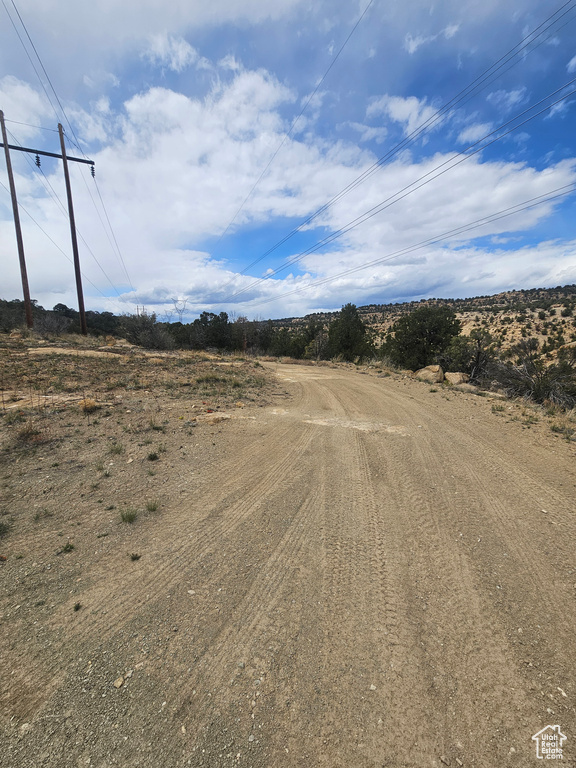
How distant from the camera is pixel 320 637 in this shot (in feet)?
8.54

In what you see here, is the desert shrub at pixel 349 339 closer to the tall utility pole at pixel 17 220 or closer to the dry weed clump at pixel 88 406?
the dry weed clump at pixel 88 406

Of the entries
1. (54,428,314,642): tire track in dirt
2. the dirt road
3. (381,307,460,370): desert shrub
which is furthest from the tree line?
(54,428,314,642): tire track in dirt

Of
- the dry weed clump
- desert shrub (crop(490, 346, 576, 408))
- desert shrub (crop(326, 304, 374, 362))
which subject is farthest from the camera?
desert shrub (crop(326, 304, 374, 362))

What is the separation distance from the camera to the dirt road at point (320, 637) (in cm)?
194

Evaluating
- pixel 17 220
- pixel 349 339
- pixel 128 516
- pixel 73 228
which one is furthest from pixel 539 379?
pixel 17 220

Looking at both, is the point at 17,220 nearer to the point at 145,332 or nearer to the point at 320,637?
the point at 145,332

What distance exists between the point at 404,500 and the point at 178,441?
177 inches

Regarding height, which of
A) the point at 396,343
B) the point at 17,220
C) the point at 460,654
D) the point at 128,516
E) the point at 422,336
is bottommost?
the point at 460,654

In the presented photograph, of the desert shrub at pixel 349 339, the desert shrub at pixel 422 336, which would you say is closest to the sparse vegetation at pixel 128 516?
→ the desert shrub at pixel 422 336

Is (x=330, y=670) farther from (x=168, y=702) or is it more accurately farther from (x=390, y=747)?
(x=168, y=702)

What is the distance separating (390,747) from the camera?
6.28ft

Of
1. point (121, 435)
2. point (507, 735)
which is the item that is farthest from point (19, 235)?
point (507, 735)

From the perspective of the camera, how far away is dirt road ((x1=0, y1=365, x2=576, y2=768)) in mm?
1936

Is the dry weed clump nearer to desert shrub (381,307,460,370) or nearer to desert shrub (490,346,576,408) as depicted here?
desert shrub (490,346,576,408)
